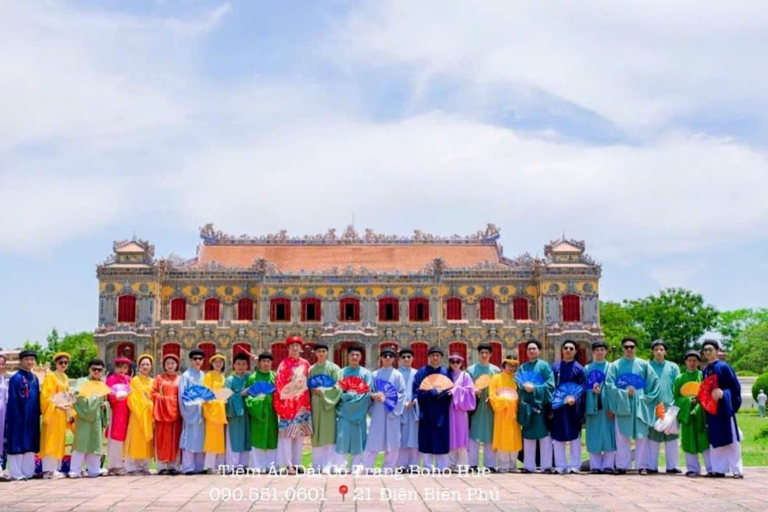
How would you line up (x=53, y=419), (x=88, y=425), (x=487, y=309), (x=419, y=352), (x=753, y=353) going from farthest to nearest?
1. (x=753, y=353)
2. (x=487, y=309)
3. (x=419, y=352)
4. (x=88, y=425)
5. (x=53, y=419)

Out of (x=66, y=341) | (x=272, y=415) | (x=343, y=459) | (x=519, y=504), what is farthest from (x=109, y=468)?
(x=66, y=341)

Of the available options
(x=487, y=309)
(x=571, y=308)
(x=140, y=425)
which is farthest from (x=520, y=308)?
(x=140, y=425)

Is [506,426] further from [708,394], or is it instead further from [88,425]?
[88,425]

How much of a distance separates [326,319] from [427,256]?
248 inches

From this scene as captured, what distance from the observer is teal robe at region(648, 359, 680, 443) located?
12344 millimetres

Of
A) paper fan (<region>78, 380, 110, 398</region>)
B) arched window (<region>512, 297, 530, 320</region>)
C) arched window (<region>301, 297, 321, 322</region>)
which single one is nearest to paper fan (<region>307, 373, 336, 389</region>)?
paper fan (<region>78, 380, 110, 398</region>)

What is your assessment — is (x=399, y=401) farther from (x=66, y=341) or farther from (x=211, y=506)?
(x=66, y=341)

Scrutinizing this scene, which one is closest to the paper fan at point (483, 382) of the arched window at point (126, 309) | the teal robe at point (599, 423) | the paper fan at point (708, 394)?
the teal robe at point (599, 423)

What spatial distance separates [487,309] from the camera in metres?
43.7

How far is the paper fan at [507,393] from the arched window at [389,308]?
30.9 m

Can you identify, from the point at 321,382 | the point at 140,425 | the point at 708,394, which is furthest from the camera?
the point at 321,382

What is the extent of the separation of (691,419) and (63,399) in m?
8.12

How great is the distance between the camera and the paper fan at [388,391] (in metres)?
12.5

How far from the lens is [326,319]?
43219 millimetres
